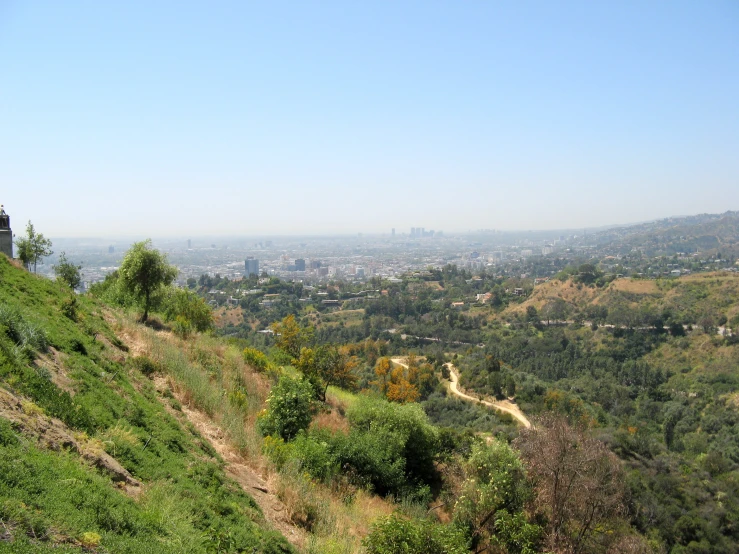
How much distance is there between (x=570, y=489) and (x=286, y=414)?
5824 mm

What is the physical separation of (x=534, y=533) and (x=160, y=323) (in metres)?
11.4

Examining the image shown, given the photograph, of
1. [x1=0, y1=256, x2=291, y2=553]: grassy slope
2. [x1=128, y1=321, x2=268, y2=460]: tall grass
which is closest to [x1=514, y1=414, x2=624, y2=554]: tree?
[x1=128, y1=321, x2=268, y2=460]: tall grass

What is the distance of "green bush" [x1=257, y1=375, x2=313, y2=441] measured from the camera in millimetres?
8969

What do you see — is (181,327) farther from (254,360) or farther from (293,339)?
(293,339)

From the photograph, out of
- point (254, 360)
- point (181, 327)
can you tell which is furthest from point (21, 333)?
point (181, 327)

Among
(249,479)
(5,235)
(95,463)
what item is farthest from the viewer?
(5,235)

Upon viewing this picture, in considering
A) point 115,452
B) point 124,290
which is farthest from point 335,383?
point 115,452

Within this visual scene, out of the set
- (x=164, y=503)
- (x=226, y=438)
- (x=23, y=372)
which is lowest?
(x=226, y=438)

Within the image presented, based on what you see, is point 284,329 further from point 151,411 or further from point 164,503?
point 164,503

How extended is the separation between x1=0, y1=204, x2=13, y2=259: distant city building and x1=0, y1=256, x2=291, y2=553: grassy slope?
5.20m

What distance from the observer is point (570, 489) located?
8.76 metres

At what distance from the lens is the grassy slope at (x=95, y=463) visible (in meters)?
3.19

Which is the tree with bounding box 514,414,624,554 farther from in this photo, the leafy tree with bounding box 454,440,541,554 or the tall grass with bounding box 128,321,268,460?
the tall grass with bounding box 128,321,268,460

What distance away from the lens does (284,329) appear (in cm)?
1745
